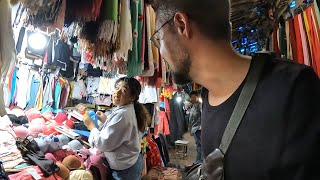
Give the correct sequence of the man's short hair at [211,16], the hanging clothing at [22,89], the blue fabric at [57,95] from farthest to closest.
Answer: the blue fabric at [57,95]
the hanging clothing at [22,89]
the man's short hair at [211,16]

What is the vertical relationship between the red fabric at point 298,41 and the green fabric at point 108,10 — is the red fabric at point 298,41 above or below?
below

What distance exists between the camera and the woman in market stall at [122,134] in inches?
105

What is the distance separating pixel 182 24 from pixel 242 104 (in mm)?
345

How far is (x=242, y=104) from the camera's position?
34.6 inches

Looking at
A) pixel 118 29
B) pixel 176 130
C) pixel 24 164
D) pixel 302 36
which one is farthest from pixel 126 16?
pixel 176 130

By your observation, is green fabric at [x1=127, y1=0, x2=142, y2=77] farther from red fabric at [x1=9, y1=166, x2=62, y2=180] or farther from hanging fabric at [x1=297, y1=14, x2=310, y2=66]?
hanging fabric at [x1=297, y1=14, x2=310, y2=66]

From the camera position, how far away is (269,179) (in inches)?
31.8

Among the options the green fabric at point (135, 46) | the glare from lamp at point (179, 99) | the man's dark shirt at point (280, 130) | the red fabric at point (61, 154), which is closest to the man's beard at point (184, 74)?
the man's dark shirt at point (280, 130)

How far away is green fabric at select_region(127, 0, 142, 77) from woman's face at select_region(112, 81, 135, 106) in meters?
0.29

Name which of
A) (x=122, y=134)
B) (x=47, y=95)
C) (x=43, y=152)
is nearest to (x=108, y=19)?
(x=122, y=134)

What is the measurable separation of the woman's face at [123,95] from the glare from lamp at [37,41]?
3.18 feet

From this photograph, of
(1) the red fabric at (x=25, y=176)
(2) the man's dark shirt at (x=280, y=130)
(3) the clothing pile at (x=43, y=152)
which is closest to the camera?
(2) the man's dark shirt at (x=280, y=130)

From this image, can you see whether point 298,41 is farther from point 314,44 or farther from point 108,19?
point 108,19

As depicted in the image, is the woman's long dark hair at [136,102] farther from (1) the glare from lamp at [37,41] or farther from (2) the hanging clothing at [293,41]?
(2) the hanging clothing at [293,41]
